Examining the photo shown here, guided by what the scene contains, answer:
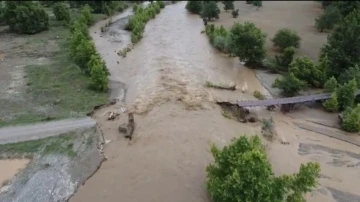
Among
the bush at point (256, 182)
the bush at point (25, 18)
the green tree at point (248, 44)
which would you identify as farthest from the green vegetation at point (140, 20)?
the bush at point (256, 182)

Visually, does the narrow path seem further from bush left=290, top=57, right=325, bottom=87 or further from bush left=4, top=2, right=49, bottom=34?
bush left=4, top=2, right=49, bottom=34

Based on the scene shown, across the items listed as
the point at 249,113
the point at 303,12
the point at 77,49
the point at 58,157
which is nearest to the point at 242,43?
the point at 249,113

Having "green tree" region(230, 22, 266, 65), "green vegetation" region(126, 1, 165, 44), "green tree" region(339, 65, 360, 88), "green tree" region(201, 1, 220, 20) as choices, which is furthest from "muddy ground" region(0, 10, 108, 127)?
"green tree" region(201, 1, 220, 20)

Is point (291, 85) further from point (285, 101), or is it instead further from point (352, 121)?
point (352, 121)

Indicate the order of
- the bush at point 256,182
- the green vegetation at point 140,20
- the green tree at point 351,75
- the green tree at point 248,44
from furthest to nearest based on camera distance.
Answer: the green vegetation at point 140,20
the green tree at point 248,44
the green tree at point 351,75
the bush at point 256,182

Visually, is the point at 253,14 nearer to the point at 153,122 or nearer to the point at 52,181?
the point at 153,122

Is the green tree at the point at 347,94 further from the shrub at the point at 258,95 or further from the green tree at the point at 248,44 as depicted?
the green tree at the point at 248,44
